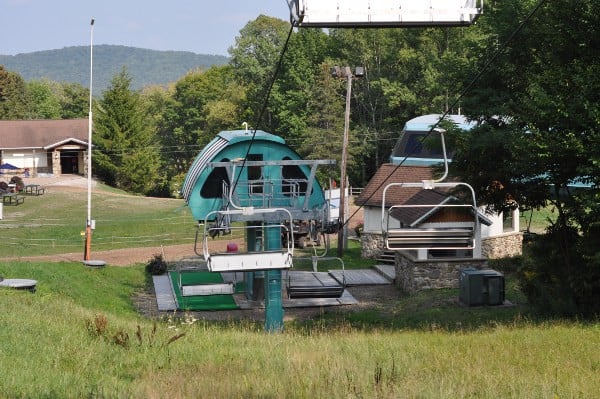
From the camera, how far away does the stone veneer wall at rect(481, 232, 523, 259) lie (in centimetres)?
3825

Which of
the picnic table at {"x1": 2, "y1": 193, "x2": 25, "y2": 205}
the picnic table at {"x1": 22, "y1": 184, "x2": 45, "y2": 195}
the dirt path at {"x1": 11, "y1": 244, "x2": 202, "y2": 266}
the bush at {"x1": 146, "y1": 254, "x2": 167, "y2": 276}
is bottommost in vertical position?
the dirt path at {"x1": 11, "y1": 244, "x2": 202, "y2": 266}

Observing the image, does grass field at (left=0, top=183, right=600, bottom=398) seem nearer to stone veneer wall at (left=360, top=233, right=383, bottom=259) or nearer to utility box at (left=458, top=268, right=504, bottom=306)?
utility box at (left=458, top=268, right=504, bottom=306)

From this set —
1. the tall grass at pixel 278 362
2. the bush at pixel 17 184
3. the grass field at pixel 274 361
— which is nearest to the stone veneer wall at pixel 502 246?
the grass field at pixel 274 361

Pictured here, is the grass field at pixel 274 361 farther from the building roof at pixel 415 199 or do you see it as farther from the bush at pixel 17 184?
the bush at pixel 17 184

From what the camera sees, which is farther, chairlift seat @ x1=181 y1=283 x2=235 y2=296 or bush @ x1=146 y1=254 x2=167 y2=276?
bush @ x1=146 y1=254 x2=167 y2=276

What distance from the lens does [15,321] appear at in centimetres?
1508

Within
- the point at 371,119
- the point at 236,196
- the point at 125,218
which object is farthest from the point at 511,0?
the point at 371,119

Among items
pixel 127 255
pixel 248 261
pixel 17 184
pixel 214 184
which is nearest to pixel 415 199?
pixel 214 184

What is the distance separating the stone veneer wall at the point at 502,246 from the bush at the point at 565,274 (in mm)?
16066

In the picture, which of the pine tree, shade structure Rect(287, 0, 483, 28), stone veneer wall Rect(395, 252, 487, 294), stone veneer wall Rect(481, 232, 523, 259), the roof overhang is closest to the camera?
shade structure Rect(287, 0, 483, 28)

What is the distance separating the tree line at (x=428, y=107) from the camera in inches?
736

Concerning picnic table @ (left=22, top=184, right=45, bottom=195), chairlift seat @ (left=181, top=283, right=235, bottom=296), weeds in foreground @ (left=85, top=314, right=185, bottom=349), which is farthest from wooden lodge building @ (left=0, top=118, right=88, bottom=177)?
weeds in foreground @ (left=85, top=314, right=185, bottom=349)

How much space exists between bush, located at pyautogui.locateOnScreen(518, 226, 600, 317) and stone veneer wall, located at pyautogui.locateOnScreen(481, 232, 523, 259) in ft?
52.7

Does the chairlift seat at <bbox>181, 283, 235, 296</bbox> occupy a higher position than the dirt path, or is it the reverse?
the chairlift seat at <bbox>181, 283, 235, 296</bbox>
